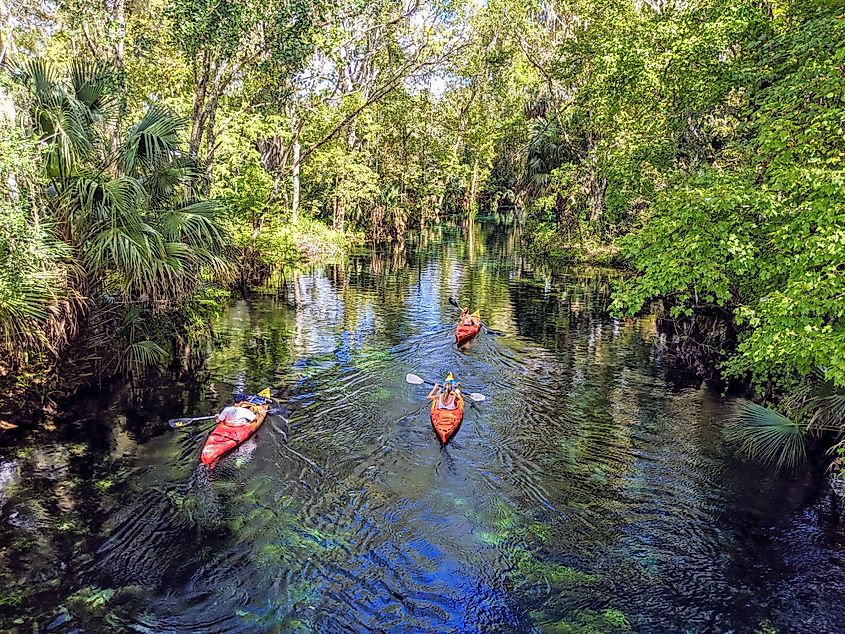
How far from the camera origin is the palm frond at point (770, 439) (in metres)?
9.74

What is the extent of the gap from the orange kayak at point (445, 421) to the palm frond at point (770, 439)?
5321 millimetres

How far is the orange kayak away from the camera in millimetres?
10891

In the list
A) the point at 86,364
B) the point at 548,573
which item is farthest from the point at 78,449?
the point at 548,573

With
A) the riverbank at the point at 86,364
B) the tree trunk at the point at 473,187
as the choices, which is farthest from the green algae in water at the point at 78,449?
the tree trunk at the point at 473,187

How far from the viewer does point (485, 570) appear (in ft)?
24.5

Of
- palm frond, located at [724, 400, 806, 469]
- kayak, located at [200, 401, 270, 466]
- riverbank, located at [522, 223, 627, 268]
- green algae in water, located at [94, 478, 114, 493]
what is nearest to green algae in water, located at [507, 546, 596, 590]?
palm frond, located at [724, 400, 806, 469]

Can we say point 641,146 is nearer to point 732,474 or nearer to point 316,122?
point 732,474

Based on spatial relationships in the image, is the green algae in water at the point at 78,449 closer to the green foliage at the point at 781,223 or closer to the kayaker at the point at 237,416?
the kayaker at the point at 237,416

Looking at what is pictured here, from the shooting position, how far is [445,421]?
437 inches

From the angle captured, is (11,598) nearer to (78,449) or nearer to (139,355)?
(78,449)

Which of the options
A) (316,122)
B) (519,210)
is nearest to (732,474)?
(316,122)

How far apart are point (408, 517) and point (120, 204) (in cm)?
754

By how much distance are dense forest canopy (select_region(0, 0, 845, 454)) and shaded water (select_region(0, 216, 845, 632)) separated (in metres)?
2.09

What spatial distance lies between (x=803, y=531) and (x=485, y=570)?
493 cm
